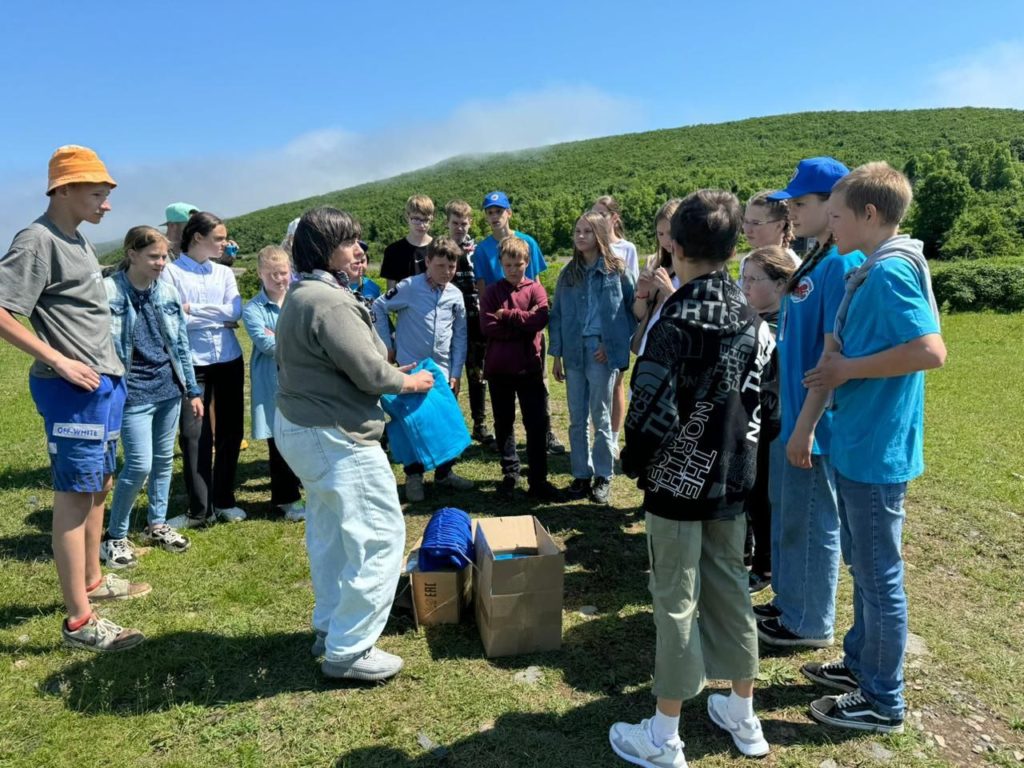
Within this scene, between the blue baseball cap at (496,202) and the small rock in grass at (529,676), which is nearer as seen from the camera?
the small rock in grass at (529,676)

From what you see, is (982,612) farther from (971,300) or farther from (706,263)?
(971,300)

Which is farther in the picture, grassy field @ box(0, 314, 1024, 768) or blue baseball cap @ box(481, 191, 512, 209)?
blue baseball cap @ box(481, 191, 512, 209)

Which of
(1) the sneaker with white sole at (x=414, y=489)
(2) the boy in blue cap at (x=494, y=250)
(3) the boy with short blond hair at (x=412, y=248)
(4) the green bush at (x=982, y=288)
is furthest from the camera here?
(4) the green bush at (x=982, y=288)

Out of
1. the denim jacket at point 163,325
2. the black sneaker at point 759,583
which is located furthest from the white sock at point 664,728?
the denim jacket at point 163,325

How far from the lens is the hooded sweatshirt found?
2365 mm

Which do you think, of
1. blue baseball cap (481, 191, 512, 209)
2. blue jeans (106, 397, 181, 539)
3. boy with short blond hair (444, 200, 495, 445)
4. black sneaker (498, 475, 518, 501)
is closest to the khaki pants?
black sneaker (498, 475, 518, 501)

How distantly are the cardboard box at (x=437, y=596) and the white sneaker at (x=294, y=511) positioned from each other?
1.85 m

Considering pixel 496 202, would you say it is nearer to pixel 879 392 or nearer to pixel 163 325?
pixel 163 325

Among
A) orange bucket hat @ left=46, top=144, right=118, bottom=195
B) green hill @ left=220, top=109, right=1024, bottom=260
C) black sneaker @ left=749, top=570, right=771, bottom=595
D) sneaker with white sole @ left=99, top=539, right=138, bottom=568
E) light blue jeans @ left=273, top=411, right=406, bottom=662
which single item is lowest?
black sneaker @ left=749, top=570, right=771, bottom=595

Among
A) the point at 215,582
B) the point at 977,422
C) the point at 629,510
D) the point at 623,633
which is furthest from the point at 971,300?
the point at 215,582

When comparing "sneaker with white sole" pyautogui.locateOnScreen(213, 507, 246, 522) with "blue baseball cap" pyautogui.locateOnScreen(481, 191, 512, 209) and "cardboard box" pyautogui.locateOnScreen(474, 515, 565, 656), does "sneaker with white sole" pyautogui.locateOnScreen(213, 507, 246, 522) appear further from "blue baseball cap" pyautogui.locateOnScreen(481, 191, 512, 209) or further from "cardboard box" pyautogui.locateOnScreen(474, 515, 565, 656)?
"blue baseball cap" pyautogui.locateOnScreen(481, 191, 512, 209)

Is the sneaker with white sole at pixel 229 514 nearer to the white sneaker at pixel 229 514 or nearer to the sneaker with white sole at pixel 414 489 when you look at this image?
the white sneaker at pixel 229 514

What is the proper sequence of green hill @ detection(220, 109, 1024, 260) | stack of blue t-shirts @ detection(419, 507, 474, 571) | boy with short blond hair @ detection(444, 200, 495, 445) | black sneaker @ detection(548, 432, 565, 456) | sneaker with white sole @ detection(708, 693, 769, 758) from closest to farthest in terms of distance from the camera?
sneaker with white sole @ detection(708, 693, 769, 758) < stack of blue t-shirts @ detection(419, 507, 474, 571) < boy with short blond hair @ detection(444, 200, 495, 445) < black sneaker @ detection(548, 432, 565, 456) < green hill @ detection(220, 109, 1024, 260)

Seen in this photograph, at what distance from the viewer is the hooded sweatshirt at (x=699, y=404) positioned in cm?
237
